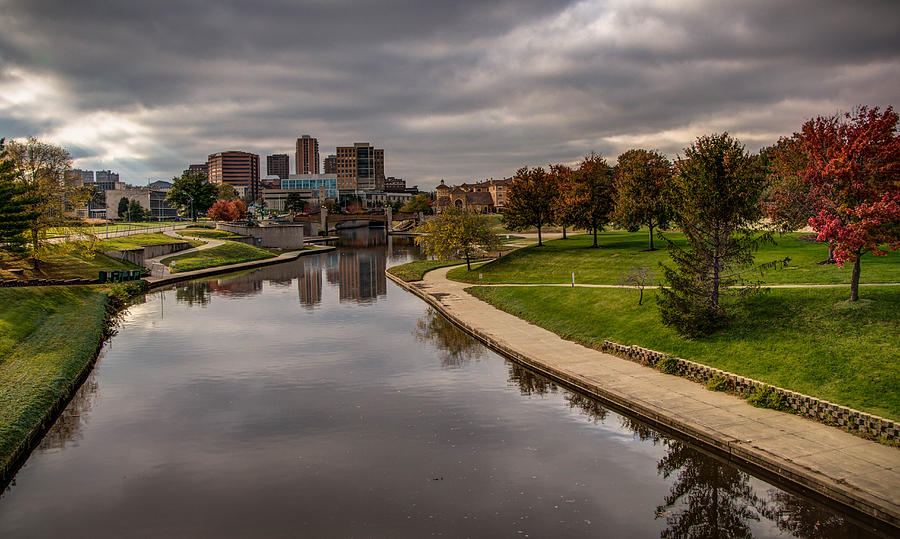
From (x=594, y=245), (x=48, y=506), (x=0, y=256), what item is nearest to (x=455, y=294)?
(x=594, y=245)

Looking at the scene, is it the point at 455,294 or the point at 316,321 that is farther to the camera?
the point at 455,294

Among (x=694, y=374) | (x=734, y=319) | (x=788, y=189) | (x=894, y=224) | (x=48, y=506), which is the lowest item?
(x=48, y=506)

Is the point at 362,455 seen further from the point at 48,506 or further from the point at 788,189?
the point at 788,189

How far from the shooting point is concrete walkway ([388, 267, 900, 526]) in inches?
507

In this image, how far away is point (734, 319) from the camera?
926 inches

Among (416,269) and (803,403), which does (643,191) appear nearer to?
(416,269)

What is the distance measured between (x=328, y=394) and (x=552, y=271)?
2972cm

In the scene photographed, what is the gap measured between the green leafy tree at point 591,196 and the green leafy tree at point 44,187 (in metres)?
44.2

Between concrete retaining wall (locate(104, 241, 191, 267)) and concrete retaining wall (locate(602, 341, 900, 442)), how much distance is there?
56.1 metres

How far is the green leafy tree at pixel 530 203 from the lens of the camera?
61031 mm

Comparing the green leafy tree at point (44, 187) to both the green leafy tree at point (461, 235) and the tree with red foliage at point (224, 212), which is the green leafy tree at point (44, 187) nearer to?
the green leafy tree at point (461, 235)

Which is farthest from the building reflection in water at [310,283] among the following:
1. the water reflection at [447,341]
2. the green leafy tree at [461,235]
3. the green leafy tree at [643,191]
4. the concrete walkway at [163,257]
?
the green leafy tree at [643,191]

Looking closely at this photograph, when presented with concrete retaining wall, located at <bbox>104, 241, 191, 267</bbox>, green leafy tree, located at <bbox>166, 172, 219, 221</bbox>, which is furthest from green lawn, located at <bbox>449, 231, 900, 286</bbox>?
green leafy tree, located at <bbox>166, 172, 219, 221</bbox>

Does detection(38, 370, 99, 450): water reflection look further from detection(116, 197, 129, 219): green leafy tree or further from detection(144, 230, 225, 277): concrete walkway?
detection(116, 197, 129, 219): green leafy tree
